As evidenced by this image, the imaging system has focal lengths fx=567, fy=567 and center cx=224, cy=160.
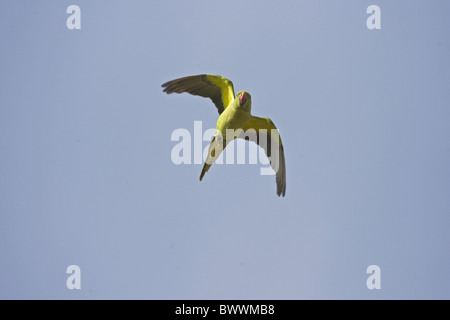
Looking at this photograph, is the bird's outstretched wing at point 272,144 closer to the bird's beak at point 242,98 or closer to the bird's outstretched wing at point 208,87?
the bird's outstretched wing at point 208,87

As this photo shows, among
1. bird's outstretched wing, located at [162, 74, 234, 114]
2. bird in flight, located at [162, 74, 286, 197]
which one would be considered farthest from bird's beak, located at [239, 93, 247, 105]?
bird's outstretched wing, located at [162, 74, 234, 114]

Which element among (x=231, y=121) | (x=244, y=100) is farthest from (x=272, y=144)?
(x=244, y=100)

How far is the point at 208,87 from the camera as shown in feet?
47.6

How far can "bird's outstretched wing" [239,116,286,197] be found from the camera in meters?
14.5

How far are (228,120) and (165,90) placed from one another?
6.49 ft

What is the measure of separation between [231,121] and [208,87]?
1563 millimetres

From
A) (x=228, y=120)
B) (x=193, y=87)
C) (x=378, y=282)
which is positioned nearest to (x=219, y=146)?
(x=228, y=120)

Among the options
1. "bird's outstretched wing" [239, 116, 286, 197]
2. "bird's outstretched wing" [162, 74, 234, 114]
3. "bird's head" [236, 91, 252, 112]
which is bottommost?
"bird's outstretched wing" [239, 116, 286, 197]

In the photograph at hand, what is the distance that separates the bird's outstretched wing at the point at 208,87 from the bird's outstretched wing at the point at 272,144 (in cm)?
93

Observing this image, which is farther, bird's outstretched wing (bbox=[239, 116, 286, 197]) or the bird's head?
bird's outstretched wing (bbox=[239, 116, 286, 197])

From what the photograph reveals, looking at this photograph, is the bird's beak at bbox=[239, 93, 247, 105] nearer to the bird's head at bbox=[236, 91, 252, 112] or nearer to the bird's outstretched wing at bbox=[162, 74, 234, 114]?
the bird's head at bbox=[236, 91, 252, 112]

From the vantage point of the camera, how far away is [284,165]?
1495 cm

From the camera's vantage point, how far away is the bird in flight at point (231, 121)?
528 inches

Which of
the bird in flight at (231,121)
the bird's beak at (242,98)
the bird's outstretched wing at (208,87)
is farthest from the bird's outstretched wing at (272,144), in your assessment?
the bird's beak at (242,98)
